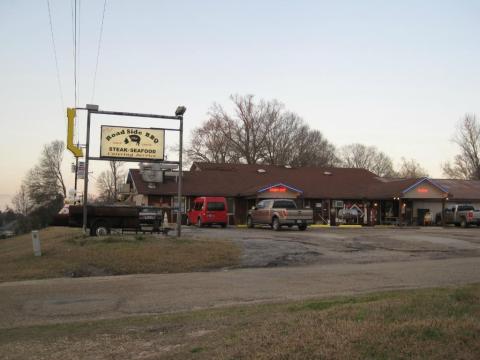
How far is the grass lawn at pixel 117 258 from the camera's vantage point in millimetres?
15656

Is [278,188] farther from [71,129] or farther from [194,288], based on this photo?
[194,288]

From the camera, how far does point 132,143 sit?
2284 cm

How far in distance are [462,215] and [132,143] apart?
28.2 metres

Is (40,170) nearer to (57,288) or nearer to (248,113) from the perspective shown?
(248,113)

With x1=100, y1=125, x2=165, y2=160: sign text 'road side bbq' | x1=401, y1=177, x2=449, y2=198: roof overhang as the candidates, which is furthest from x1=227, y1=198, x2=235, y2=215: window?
x1=100, y1=125, x2=165, y2=160: sign text 'road side bbq'

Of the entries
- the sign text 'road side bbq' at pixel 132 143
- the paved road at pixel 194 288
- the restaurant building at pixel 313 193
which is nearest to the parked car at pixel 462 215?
the restaurant building at pixel 313 193

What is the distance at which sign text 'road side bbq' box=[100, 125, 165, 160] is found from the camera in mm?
22531

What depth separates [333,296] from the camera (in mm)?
11047

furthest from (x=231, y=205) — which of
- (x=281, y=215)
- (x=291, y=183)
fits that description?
(x=281, y=215)

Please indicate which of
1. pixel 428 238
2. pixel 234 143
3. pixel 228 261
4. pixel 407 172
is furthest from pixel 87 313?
pixel 407 172

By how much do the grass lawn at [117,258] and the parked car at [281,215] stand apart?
11.3 m

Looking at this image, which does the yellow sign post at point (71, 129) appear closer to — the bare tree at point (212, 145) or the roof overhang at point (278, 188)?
the roof overhang at point (278, 188)

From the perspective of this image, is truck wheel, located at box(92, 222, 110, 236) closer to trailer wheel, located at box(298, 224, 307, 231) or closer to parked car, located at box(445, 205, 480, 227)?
trailer wheel, located at box(298, 224, 307, 231)

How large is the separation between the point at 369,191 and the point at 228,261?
3028 centimetres
